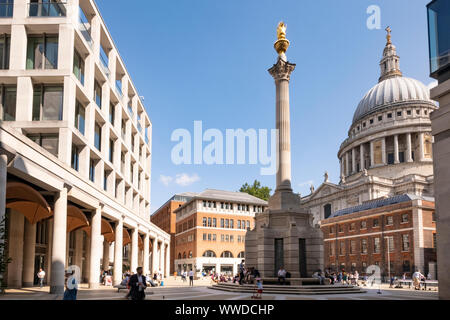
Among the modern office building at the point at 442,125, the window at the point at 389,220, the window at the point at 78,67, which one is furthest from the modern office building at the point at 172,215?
the modern office building at the point at 442,125

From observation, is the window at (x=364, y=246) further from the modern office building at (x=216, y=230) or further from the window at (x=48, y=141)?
the window at (x=48, y=141)

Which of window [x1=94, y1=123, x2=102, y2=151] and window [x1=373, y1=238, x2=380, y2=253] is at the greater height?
window [x1=94, y1=123, x2=102, y2=151]

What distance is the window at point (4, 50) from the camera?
29.6 metres

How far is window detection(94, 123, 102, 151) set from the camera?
36188 mm

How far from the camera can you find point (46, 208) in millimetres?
27250

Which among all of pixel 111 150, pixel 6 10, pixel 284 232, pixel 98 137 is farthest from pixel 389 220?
pixel 6 10

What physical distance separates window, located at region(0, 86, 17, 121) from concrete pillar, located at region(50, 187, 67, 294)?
7246 mm

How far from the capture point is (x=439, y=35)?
15641 mm

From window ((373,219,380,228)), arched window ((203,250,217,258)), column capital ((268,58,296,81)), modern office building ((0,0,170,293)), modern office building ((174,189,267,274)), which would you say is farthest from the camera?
arched window ((203,250,217,258))

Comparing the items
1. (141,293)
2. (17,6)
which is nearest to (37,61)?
(17,6)

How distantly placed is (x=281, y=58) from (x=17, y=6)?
727 inches

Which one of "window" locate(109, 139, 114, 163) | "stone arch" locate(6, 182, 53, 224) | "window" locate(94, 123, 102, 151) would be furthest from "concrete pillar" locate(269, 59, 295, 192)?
"window" locate(109, 139, 114, 163)

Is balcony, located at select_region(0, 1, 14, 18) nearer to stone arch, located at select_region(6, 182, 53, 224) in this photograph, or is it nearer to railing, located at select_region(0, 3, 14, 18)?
railing, located at select_region(0, 3, 14, 18)

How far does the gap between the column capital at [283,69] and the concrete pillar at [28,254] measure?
71.0 feet
